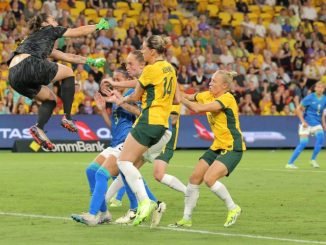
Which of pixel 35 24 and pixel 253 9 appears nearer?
pixel 35 24

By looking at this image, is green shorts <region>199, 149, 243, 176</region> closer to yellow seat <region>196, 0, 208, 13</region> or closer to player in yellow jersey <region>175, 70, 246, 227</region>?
Result: player in yellow jersey <region>175, 70, 246, 227</region>

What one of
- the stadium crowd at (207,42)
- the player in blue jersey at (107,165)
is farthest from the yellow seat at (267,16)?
the player in blue jersey at (107,165)

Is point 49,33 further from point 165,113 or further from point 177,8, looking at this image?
point 177,8

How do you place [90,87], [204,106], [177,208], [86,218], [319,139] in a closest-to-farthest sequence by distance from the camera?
1. [86,218]
2. [204,106]
3. [177,208]
4. [319,139]
5. [90,87]

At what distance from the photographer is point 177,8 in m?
35.7

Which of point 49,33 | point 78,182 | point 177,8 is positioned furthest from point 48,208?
point 177,8

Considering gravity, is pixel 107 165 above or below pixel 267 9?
above

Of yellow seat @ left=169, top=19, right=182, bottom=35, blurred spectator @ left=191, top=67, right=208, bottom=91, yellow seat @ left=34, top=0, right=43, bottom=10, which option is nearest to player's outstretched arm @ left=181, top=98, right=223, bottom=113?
blurred spectator @ left=191, top=67, right=208, bottom=91

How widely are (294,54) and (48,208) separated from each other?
22.9 metres

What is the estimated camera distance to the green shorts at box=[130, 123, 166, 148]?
37.4 ft

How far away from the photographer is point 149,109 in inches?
453

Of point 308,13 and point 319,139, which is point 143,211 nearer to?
point 319,139

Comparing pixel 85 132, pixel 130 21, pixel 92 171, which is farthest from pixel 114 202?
pixel 130 21

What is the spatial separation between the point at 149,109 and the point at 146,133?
0.31 metres
